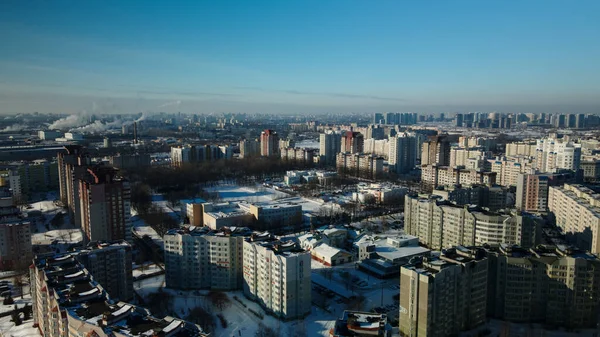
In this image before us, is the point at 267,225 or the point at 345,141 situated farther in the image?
the point at 345,141

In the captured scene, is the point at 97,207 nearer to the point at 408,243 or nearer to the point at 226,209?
the point at 226,209

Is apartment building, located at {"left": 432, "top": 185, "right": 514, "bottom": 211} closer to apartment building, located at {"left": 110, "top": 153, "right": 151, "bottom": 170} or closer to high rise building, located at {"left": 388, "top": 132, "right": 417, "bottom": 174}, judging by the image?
high rise building, located at {"left": 388, "top": 132, "right": 417, "bottom": 174}

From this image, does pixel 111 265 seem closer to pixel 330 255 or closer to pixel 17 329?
pixel 17 329

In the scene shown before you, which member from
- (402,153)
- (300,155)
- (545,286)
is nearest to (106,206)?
(545,286)

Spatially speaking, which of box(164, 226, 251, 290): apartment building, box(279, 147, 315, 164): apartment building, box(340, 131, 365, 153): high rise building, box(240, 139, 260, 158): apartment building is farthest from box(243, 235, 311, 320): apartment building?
box(240, 139, 260, 158): apartment building

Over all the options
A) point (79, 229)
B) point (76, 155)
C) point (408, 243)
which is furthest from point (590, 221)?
point (76, 155)
